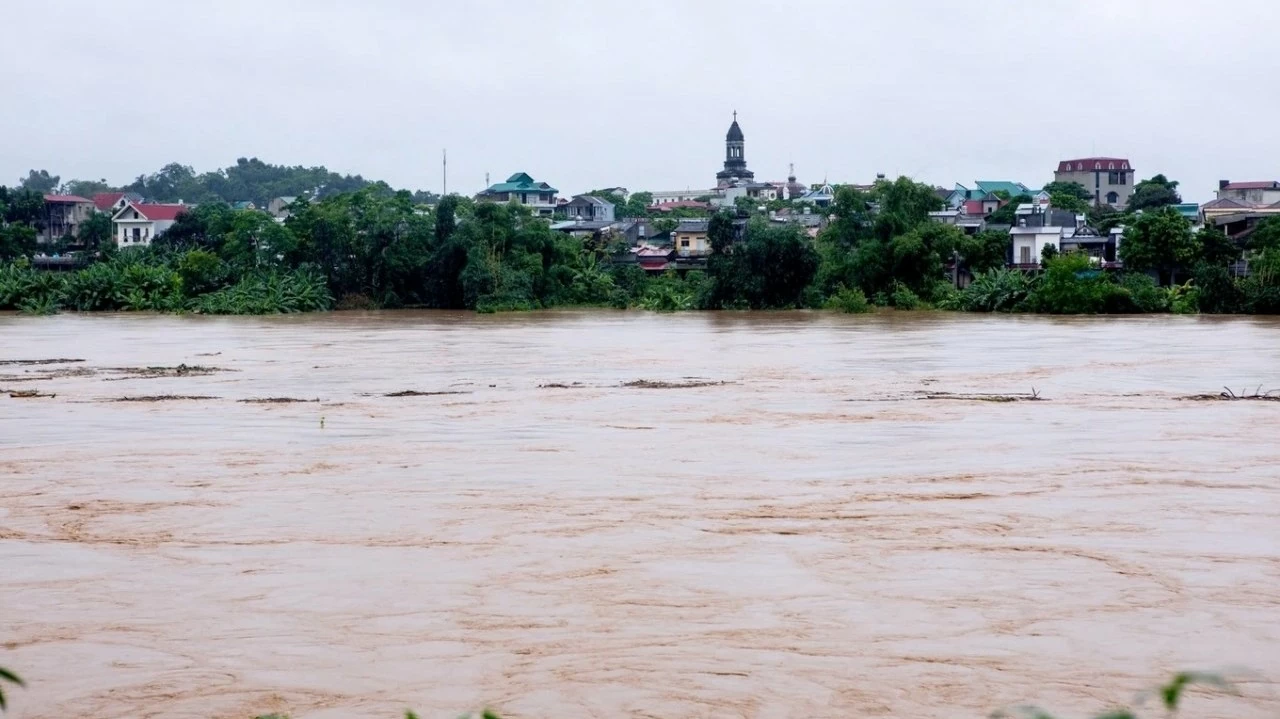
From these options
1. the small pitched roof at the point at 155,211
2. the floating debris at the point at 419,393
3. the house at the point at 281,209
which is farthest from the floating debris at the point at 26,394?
the small pitched roof at the point at 155,211

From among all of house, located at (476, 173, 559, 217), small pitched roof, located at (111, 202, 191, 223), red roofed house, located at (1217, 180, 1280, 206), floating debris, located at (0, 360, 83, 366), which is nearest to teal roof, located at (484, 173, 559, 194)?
house, located at (476, 173, 559, 217)

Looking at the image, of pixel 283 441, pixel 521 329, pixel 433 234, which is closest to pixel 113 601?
pixel 283 441

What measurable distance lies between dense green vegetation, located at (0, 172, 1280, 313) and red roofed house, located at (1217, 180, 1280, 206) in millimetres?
20759

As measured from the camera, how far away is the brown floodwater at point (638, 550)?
5031mm

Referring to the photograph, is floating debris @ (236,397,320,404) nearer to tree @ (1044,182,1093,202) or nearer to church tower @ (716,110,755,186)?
tree @ (1044,182,1093,202)

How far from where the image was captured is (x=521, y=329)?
29203mm

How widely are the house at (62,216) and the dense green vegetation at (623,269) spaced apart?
14.6 m

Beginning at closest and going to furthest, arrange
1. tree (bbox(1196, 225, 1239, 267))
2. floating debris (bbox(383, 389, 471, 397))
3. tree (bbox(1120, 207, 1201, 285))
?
floating debris (bbox(383, 389, 471, 397)), tree (bbox(1120, 207, 1201, 285)), tree (bbox(1196, 225, 1239, 267))

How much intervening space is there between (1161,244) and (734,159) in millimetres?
59366

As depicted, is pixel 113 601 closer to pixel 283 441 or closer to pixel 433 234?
pixel 283 441

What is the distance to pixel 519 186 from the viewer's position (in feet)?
224

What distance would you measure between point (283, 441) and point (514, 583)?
5.36 meters

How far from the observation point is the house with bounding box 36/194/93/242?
189 feet

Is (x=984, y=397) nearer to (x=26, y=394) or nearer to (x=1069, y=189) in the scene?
(x=26, y=394)
